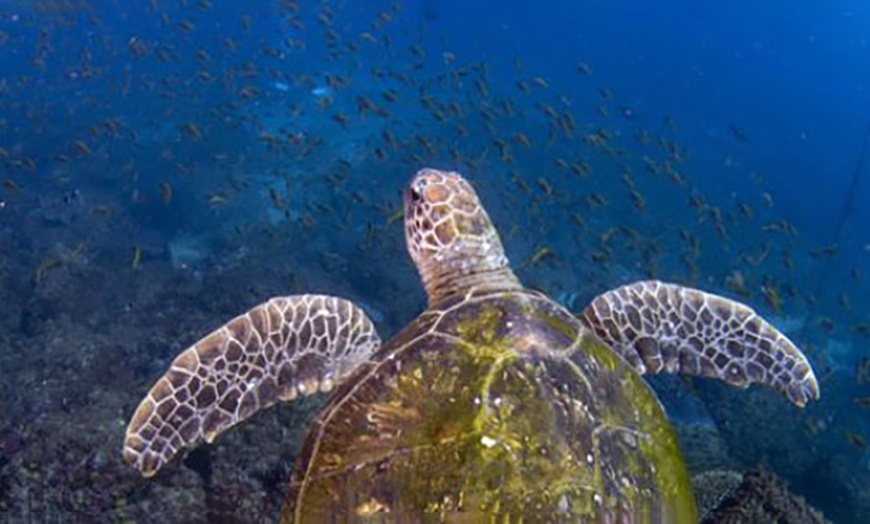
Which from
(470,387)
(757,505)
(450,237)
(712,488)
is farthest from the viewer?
(712,488)

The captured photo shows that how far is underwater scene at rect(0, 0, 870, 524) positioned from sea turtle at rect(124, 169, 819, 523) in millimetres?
12

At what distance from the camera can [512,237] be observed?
12.7 meters

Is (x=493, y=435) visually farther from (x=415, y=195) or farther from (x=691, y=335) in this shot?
(x=691, y=335)

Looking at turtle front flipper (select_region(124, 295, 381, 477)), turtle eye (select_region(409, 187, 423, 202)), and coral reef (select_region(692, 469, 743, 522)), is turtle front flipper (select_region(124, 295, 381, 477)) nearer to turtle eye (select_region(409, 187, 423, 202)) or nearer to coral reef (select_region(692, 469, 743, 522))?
turtle eye (select_region(409, 187, 423, 202))

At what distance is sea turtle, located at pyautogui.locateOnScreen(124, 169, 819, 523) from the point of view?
2.42 meters

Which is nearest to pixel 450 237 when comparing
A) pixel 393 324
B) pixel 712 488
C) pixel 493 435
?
pixel 493 435

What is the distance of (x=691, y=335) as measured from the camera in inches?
152

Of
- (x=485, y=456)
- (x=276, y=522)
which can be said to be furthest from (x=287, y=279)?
(x=485, y=456)

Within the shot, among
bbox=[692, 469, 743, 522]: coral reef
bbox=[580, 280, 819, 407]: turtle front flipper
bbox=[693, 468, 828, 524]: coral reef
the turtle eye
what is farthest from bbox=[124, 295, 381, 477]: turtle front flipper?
bbox=[692, 469, 743, 522]: coral reef

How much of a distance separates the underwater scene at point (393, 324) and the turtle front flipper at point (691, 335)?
0.5 inches

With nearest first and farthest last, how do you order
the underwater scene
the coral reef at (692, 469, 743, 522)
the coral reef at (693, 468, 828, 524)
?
the underwater scene
the coral reef at (693, 468, 828, 524)
the coral reef at (692, 469, 743, 522)

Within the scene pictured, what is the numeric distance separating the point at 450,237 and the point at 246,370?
50.7 inches

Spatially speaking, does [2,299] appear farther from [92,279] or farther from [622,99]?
[622,99]

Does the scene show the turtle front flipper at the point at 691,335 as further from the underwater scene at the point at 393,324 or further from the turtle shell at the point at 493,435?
the turtle shell at the point at 493,435
